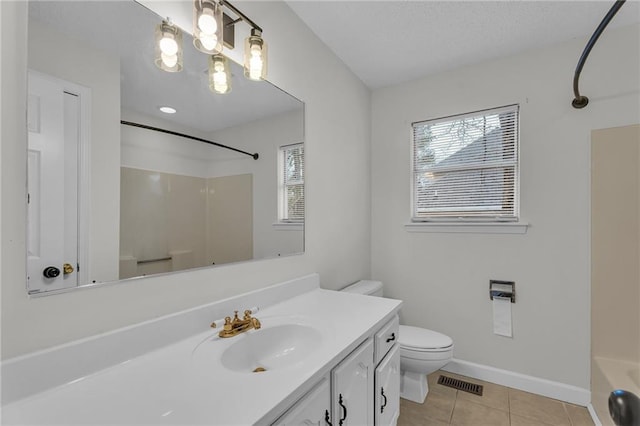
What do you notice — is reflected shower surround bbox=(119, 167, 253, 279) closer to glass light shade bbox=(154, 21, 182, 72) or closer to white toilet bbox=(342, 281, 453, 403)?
glass light shade bbox=(154, 21, 182, 72)

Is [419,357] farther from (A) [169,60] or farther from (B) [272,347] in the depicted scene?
(A) [169,60]

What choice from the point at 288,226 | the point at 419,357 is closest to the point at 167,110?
the point at 288,226

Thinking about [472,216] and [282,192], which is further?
[472,216]

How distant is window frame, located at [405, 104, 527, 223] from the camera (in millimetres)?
2135

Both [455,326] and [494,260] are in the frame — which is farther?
[455,326]

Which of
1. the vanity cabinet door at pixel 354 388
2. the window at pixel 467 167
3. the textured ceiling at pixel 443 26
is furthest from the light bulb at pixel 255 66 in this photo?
the window at pixel 467 167

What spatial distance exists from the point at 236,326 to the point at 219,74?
1.06 m

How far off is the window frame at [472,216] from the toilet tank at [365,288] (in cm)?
58

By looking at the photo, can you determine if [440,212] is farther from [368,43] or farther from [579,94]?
[368,43]

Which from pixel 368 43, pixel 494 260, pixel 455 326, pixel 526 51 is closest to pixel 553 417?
pixel 455 326

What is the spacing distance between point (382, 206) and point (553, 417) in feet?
5.94

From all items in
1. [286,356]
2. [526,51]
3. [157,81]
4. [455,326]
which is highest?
[526,51]

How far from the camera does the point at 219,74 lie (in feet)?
4.16

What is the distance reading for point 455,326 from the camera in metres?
2.33
